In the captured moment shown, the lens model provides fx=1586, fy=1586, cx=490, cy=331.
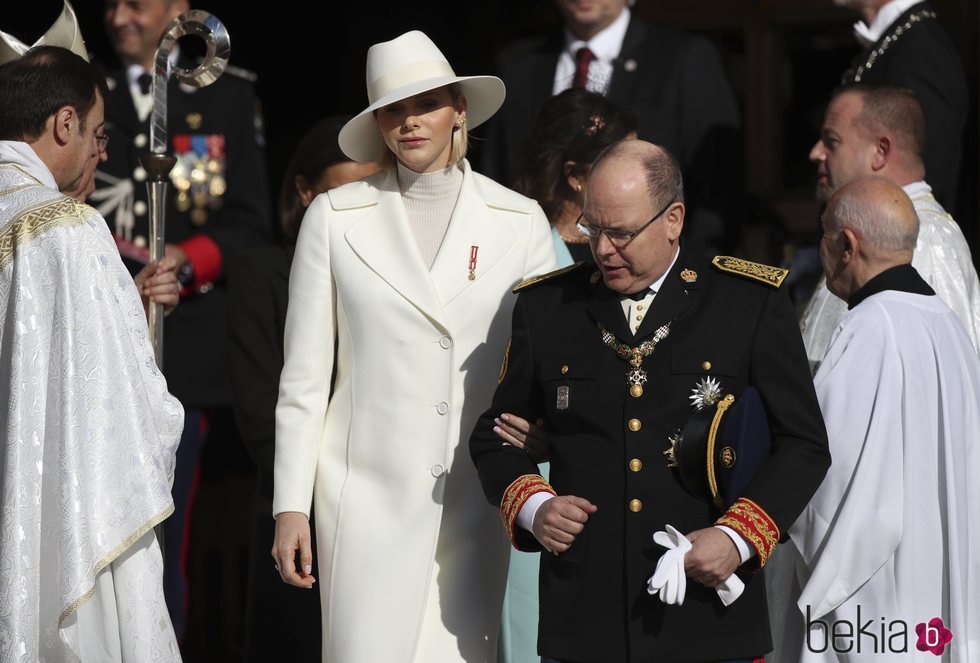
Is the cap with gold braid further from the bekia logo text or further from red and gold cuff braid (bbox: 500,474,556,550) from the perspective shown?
the bekia logo text

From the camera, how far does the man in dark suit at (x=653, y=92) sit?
5.84 meters

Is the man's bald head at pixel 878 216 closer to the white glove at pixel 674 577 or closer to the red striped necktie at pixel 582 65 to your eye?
the white glove at pixel 674 577

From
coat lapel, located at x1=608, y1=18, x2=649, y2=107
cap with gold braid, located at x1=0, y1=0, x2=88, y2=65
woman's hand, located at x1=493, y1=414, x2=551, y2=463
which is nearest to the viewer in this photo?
woman's hand, located at x1=493, y1=414, x2=551, y2=463

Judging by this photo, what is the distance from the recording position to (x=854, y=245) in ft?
14.1

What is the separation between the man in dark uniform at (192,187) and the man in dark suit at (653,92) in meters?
0.97

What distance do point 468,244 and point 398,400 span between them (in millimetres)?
452

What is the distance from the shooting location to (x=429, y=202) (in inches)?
166

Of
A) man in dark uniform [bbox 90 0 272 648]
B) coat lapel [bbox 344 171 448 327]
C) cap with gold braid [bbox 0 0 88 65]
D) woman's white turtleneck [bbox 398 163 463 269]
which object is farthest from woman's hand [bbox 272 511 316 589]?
man in dark uniform [bbox 90 0 272 648]

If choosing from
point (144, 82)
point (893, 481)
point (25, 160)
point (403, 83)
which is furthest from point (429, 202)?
point (144, 82)

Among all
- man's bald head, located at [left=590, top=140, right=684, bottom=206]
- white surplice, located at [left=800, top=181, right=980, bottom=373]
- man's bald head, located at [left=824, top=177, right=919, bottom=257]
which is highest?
man's bald head, located at [left=590, top=140, right=684, bottom=206]

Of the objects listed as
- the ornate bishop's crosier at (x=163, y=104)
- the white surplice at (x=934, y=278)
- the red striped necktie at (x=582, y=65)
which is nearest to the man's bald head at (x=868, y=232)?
the white surplice at (x=934, y=278)

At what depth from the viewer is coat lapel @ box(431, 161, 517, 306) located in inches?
162

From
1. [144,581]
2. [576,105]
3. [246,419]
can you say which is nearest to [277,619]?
[246,419]

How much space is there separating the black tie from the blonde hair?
2.10 m
